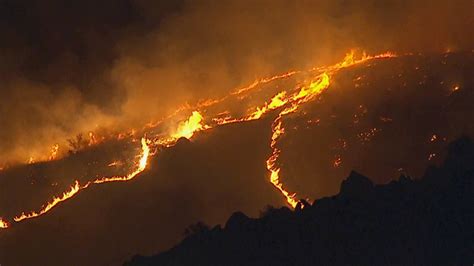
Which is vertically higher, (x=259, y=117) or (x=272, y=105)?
(x=272, y=105)

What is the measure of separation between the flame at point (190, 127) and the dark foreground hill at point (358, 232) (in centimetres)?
857

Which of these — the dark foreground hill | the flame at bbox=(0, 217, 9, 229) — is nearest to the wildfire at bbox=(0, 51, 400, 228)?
the flame at bbox=(0, 217, 9, 229)

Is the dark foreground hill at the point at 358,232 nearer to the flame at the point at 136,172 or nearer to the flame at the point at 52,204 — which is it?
the flame at the point at 136,172

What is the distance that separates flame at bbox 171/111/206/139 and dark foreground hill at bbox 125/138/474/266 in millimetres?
8573

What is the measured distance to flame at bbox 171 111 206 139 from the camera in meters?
36.5

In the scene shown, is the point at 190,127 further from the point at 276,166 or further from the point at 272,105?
the point at 276,166

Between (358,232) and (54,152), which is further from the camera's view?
(54,152)

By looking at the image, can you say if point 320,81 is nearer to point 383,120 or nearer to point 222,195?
point 383,120

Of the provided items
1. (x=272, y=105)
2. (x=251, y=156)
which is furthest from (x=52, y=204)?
(x=272, y=105)

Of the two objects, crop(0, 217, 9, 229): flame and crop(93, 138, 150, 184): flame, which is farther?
crop(93, 138, 150, 184): flame

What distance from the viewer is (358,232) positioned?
27156 mm

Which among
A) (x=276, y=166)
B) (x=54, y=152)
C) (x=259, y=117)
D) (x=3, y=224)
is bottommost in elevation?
(x=276, y=166)

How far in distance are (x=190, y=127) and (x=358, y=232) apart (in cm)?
1124

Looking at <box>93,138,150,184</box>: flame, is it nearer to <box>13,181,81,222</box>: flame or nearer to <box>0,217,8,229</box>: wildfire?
<box>13,181,81,222</box>: flame
